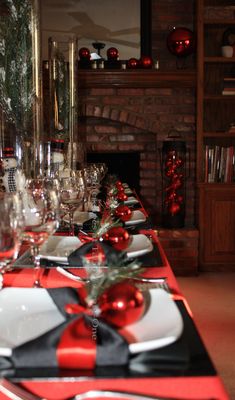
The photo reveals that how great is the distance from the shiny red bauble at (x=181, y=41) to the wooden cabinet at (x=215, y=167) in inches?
3.7

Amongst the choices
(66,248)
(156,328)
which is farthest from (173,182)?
(156,328)

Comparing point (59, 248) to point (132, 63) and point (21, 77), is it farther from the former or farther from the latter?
point (132, 63)

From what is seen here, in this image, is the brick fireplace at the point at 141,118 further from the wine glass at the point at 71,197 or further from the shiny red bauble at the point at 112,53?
the wine glass at the point at 71,197

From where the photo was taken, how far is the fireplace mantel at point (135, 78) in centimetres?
421

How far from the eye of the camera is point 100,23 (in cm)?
453

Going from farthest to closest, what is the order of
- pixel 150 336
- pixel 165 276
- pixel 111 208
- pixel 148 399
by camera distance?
pixel 111 208, pixel 165 276, pixel 150 336, pixel 148 399

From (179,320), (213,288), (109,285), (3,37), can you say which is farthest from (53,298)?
(213,288)

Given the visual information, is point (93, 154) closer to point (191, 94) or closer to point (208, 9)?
point (191, 94)

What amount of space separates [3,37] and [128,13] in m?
2.20

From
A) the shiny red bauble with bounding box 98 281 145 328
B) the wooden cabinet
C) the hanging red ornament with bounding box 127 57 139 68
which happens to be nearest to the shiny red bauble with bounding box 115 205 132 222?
the shiny red bauble with bounding box 98 281 145 328

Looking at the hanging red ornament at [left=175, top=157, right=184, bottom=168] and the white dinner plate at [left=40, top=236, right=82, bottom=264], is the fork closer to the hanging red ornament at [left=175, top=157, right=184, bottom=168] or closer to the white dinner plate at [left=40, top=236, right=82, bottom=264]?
the white dinner plate at [left=40, top=236, right=82, bottom=264]

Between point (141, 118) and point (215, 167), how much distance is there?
79 centimetres

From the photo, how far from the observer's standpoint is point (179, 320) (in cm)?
71

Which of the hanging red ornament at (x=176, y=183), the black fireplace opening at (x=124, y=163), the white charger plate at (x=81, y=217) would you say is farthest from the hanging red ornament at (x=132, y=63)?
the white charger plate at (x=81, y=217)
